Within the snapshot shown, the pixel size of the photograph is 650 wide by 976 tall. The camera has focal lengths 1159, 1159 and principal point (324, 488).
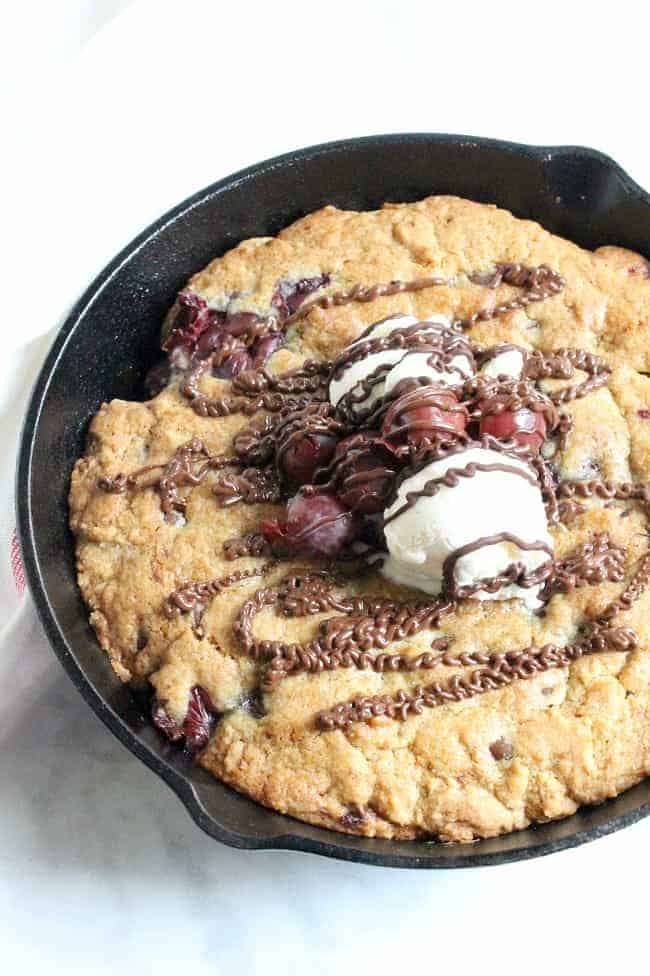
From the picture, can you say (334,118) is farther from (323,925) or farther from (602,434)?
(323,925)

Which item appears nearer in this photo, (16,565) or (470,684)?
(470,684)

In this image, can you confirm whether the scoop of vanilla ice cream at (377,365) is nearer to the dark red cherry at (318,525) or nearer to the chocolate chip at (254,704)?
the dark red cherry at (318,525)

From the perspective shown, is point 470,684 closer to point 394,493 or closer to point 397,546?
point 397,546

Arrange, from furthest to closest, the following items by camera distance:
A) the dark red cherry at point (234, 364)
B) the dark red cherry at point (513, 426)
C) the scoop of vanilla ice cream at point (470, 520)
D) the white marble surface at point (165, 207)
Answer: the dark red cherry at point (234, 364), the white marble surface at point (165, 207), the dark red cherry at point (513, 426), the scoop of vanilla ice cream at point (470, 520)

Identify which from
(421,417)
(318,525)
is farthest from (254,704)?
(421,417)

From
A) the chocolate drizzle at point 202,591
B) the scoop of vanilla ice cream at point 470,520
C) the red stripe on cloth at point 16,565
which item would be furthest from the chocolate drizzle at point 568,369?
the red stripe on cloth at point 16,565

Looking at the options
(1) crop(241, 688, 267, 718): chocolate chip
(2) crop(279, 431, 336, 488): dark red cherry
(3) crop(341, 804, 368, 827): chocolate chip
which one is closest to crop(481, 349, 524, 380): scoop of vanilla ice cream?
(2) crop(279, 431, 336, 488): dark red cherry

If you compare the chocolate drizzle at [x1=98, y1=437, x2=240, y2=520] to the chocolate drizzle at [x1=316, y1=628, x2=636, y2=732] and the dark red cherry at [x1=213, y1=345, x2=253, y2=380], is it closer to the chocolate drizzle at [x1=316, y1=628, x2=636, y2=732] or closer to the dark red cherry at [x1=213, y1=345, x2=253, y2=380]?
the dark red cherry at [x1=213, y1=345, x2=253, y2=380]
